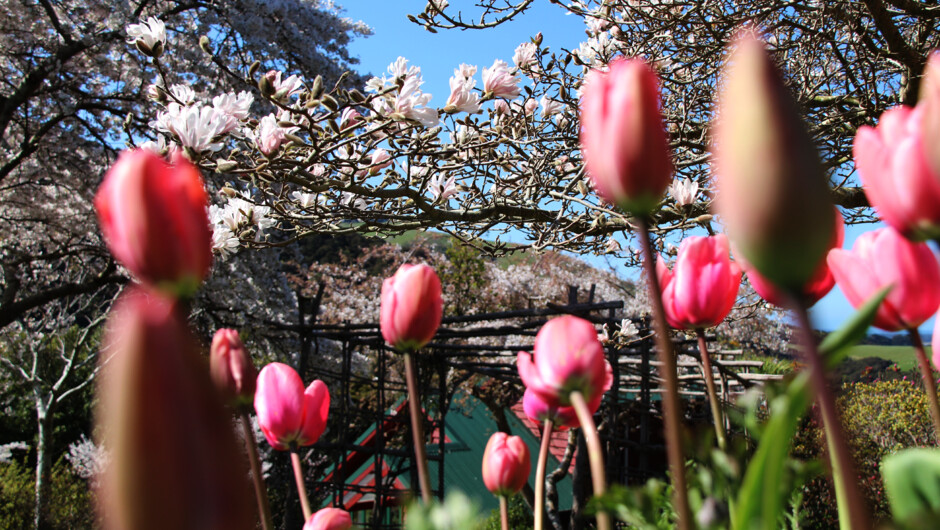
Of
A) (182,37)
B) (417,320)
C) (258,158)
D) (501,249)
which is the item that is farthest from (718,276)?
(182,37)

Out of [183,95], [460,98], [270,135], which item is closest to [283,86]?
[270,135]

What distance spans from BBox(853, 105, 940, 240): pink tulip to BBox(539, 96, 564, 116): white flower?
9.24 feet

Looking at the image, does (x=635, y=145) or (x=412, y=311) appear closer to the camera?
(x=635, y=145)

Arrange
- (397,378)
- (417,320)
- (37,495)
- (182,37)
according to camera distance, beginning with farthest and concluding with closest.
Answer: (397,378), (182,37), (37,495), (417,320)

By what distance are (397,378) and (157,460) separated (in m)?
12.3

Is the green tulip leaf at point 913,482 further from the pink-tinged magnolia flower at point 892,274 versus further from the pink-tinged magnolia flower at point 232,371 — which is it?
the pink-tinged magnolia flower at point 232,371

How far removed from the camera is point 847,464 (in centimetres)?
27

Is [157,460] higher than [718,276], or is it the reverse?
[718,276]

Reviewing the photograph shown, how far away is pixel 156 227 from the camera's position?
35 centimetres

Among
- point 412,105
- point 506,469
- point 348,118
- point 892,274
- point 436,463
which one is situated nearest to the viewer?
point 892,274

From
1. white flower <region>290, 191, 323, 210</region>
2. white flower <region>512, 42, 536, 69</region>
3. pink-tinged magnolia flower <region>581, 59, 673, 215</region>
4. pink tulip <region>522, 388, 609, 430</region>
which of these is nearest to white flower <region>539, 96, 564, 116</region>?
white flower <region>512, 42, 536, 69</region>

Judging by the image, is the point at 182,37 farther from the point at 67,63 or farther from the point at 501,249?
the point at 501,249

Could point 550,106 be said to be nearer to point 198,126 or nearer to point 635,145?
point 198,126

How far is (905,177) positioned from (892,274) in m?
0.11
